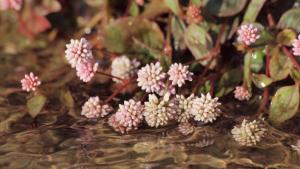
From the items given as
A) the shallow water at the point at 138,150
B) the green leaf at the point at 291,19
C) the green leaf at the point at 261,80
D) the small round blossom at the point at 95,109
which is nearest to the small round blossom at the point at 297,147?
the shallow water at the point at 138,150

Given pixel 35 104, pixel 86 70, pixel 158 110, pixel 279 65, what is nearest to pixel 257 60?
pixel 279 65

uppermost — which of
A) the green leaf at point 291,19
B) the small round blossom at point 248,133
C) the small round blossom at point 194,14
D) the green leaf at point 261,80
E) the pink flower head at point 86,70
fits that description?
the small round blossom at point 194,14

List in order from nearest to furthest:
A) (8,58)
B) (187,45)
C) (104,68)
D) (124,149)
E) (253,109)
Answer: (124,149)
(253,109)
(187,45)
(104,68)
(8,58)

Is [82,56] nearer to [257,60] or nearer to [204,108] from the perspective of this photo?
[204,108]

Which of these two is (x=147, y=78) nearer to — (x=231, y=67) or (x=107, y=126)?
(x=107, y=126)

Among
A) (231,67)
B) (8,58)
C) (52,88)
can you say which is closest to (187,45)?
(231,67)

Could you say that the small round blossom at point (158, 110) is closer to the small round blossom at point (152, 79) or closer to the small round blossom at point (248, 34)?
the small round blossom at point (152, 79)

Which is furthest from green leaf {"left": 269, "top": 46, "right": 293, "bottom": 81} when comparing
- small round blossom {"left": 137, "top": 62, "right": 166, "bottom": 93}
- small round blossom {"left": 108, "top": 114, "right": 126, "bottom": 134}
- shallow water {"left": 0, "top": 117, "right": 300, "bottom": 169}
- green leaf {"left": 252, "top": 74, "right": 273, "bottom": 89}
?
small round blossom {"left": 108, "top": 114, "right": 126, "bottom": 134}
